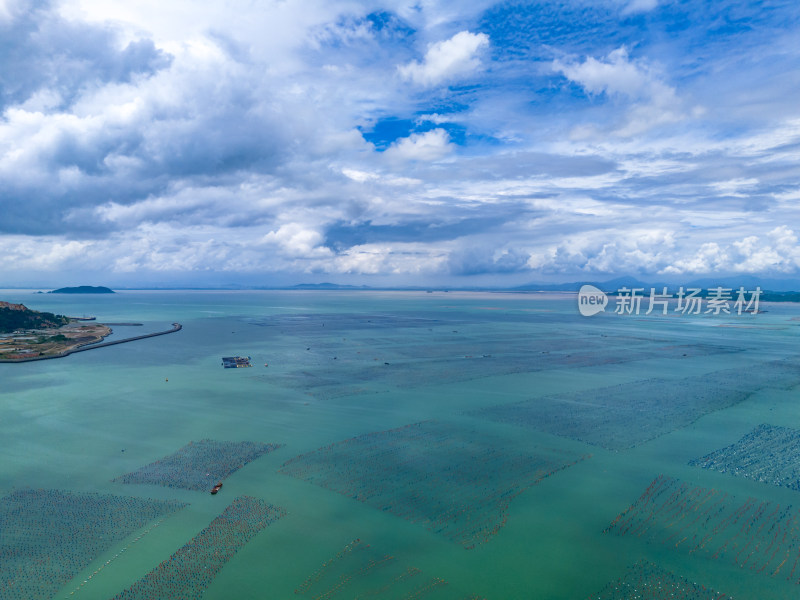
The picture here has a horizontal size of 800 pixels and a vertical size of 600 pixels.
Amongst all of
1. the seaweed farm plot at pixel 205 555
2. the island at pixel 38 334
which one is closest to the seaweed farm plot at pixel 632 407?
the seaweed farm plot at pixel 205 555

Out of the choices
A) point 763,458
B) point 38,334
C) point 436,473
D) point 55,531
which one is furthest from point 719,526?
point 38,334

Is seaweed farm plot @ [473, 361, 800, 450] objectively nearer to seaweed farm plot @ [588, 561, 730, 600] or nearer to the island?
seaweed farm plot @ [588, 561, 730, 600]

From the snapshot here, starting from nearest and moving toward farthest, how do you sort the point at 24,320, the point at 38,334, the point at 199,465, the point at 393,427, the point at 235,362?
the point at 199,465
the point at 393,427
the point at 235,362
the point at 38,334
the point at 24,320

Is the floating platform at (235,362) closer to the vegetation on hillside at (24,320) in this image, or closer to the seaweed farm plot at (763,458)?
the seaweed farm plot at (763,458)

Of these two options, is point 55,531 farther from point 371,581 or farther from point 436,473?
point 436,473

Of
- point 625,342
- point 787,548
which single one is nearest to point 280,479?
point 787,548

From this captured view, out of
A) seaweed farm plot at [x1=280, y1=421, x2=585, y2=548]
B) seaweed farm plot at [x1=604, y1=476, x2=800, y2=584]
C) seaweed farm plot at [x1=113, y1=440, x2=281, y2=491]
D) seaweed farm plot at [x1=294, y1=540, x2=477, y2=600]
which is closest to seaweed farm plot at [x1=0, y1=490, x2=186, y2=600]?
seaweed farm plot at [x1=113, y1=440, x2=281, y2=491]
